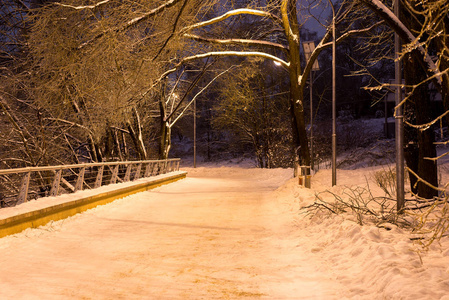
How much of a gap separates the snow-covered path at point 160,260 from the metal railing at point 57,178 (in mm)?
1095

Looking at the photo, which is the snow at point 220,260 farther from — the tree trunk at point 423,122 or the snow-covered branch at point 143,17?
the snow-covered branch at point 143,17

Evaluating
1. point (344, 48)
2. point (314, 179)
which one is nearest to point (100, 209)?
point (314, 179)

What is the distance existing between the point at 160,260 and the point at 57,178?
5457mm

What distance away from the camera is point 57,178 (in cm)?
1122

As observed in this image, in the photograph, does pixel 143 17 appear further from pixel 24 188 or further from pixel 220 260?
pixel 220 260

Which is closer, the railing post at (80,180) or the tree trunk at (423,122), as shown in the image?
the tree trunk at (423,122)

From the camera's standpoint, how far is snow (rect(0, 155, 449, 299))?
5.24 metres

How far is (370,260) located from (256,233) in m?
3.80

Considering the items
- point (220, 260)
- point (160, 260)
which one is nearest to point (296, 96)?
point (220, 260)

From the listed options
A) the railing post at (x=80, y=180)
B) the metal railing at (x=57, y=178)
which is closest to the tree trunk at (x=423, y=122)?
the metal railing at (x=57, y=178)

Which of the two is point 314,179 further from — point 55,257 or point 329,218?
point 55,257

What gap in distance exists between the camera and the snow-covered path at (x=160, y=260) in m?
5.40

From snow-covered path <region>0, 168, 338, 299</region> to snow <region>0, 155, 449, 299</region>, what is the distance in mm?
15

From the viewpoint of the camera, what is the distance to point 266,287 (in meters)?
5.59
